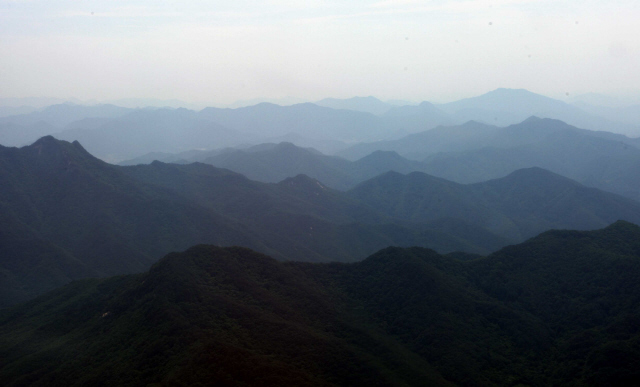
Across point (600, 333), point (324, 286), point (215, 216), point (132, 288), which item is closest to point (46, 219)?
point (215, 216)

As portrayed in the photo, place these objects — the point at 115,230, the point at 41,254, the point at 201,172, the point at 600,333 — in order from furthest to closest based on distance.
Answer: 1. the point at 201,172
2. the point at 115,230
3. the point at 41,254
4. the point at 600,333

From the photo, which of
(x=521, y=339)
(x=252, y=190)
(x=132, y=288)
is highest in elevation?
(x=252, y=190)

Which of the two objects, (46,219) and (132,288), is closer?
(132,288)

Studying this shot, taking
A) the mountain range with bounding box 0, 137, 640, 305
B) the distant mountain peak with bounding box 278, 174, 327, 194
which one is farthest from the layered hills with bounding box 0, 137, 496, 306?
the distant mountain peak with bounding box 278, 174, 327, 194

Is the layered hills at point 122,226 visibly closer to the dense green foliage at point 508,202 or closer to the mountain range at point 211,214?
the mountain range at point 211,214

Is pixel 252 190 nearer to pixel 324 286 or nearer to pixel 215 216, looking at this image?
pixel 215 216

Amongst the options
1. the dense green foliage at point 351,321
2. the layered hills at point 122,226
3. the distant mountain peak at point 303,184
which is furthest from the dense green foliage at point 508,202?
the dense green foliage at point 351,321

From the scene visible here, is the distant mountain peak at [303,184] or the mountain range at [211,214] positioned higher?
the distant mountain peak at [303,184]

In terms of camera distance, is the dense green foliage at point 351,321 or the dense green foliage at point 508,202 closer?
the dense green foliage at point 351,321
